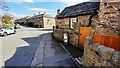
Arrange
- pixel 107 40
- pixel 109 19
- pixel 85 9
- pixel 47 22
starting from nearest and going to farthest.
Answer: pixel 107 40 < pixel 109 19 < pixel 85 9 < pixel 47 22

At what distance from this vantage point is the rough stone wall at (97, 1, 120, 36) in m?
5.25

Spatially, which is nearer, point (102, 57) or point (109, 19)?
point (102, 57)

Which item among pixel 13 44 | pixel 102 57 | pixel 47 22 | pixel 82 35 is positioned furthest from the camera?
pixel 47 22

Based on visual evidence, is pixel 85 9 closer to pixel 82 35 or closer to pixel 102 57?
pixel 82 35

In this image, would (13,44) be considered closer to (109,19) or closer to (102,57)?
(109,19)

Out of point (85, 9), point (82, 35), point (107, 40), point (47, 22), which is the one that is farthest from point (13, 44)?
point (47, 22)

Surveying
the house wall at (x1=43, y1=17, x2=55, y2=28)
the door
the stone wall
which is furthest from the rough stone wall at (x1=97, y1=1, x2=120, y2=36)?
the house wall at (x1=43, y1=17, x2=55, y2=28)

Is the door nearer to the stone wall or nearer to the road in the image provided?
the road

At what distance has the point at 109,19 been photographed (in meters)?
5.58

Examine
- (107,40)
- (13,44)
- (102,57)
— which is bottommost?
(13,44)

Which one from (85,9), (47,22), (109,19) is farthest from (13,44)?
(47,22)

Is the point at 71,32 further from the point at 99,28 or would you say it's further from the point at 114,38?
the point at 114,38

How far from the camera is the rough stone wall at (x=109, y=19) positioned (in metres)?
5.25

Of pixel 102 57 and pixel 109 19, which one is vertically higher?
pixel 109 19
